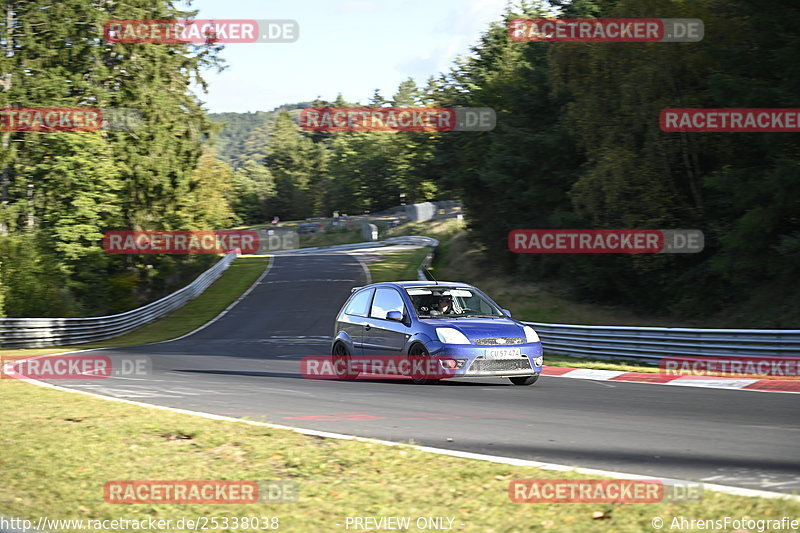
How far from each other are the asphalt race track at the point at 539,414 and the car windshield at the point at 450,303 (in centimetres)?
106

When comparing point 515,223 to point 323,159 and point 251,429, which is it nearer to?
point 251,429

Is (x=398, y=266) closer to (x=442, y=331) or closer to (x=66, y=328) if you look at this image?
(x=66, y=328)

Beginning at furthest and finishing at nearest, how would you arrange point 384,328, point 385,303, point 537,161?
point 537,161 < point 385,303 < point 384,328

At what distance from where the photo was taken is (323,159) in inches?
5891

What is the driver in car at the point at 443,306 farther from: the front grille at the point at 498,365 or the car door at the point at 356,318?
the car door at the point at 356,318

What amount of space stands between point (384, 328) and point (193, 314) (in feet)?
88.8

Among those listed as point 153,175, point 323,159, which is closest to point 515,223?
point 153,175

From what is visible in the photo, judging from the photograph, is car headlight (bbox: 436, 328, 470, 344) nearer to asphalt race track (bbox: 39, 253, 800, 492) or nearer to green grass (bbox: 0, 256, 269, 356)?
asphalt race track (bbox: 39, 253, 800, 492)

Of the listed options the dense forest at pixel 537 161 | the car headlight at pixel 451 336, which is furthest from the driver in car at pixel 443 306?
the dense forest at pixel 537 161

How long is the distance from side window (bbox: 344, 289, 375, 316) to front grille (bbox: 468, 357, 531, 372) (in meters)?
2.72

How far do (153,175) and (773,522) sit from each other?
44.1 metres

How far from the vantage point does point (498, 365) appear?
39.5ft

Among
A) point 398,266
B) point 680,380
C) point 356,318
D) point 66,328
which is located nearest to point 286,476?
point 356,318

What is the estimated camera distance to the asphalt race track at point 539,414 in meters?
6.83
